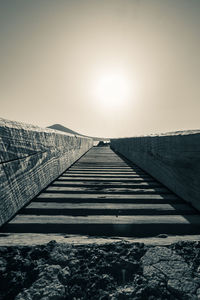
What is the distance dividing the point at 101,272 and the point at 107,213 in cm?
71

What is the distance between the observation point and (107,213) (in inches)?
59.9

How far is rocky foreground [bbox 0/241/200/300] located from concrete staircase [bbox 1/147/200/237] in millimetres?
260

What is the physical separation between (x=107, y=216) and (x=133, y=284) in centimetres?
72

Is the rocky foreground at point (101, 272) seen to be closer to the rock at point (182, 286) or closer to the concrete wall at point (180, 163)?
the rock at point (182, 286)

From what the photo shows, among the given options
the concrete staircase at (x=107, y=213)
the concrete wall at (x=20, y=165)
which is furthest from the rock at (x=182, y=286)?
the concrete wall at (x=20, y=165)

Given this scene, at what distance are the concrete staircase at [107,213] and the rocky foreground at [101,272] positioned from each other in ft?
0.85

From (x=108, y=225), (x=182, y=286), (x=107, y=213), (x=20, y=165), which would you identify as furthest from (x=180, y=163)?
(x=20, y=165)

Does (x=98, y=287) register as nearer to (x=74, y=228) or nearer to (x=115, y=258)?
(x=115, y=258)

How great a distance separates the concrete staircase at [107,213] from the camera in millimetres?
1265

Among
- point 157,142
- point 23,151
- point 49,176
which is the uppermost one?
point 157,142

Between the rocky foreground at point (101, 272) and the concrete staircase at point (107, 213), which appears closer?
the rocky foreground at point (101, 272)

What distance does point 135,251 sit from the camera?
3.15 feet

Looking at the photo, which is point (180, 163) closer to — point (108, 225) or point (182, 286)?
point (108, 225)

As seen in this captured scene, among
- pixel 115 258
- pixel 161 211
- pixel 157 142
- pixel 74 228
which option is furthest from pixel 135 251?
pixel 157 142
